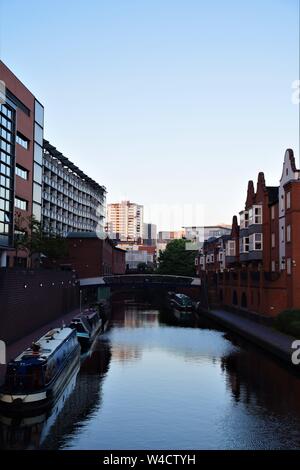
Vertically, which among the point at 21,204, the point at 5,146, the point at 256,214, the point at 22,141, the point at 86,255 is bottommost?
the point at 86,255

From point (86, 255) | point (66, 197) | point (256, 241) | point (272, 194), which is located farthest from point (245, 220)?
point (66, 197)

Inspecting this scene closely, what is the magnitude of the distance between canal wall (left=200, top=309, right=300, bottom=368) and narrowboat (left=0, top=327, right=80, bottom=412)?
1716 centimetres

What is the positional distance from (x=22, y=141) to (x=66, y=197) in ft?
161

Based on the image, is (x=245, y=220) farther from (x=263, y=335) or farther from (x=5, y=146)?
(x=5, y=146)

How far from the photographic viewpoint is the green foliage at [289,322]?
1816 inches

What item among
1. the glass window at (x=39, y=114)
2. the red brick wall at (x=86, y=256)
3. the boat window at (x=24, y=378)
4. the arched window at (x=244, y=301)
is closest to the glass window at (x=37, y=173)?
the glass window at (x=39, y=114)

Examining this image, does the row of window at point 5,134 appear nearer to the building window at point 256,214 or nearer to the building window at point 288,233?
A: the building window at point 256,214

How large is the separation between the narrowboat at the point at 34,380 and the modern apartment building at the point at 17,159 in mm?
27875

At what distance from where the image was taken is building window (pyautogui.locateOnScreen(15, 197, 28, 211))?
215 ft

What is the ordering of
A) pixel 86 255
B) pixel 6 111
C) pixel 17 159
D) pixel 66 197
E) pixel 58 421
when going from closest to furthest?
pixel 58 421, pixel 6 111, pixel 17 159, pixel 86 255, pixel 66 197

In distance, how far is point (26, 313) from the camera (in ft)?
157

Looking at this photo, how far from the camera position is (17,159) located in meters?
63.8

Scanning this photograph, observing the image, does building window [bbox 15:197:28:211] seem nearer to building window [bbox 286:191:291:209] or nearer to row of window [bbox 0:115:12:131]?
row of window [bbox 0:115:12:131]
